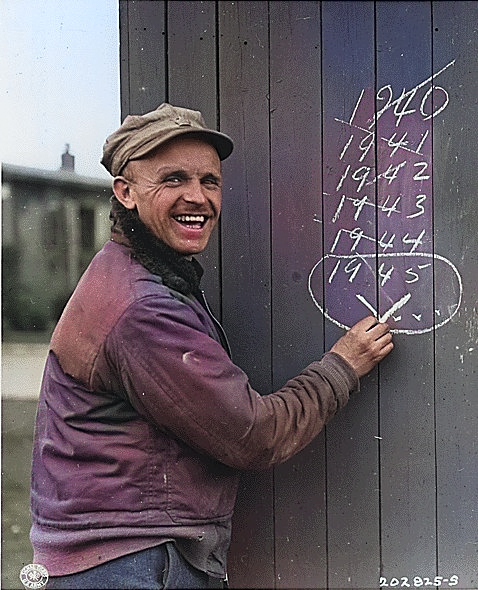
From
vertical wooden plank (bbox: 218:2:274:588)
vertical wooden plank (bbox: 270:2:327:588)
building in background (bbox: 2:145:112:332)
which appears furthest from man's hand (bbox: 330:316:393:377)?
building in background (bbox: 2:145:112:332)

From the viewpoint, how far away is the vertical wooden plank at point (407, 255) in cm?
251

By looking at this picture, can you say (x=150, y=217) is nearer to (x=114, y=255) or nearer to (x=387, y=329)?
(x=114, y=255)

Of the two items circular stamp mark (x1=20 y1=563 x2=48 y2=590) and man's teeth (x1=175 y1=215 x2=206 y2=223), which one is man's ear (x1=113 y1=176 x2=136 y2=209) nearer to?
man's teeth (x1=175 y1=215 x2=206 y2=223)

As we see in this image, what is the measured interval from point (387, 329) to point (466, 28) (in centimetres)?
86

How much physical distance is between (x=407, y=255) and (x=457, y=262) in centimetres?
14

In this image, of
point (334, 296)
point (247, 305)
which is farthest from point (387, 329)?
point (247, 305)

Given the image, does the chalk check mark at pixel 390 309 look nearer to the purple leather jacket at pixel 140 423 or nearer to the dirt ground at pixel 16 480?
the purple leather jacket at pixel 140 423

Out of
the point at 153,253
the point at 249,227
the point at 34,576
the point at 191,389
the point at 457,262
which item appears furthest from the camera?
the point at 249,227

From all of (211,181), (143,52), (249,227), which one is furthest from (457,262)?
(143,52)

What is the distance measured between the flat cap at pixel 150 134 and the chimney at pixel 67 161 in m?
0.26

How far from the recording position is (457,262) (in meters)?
2.51

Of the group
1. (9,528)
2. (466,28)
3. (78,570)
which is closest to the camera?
(78,570)

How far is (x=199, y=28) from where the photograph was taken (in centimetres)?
262

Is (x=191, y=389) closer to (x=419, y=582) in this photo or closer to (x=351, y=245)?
(x=351, y=245)
